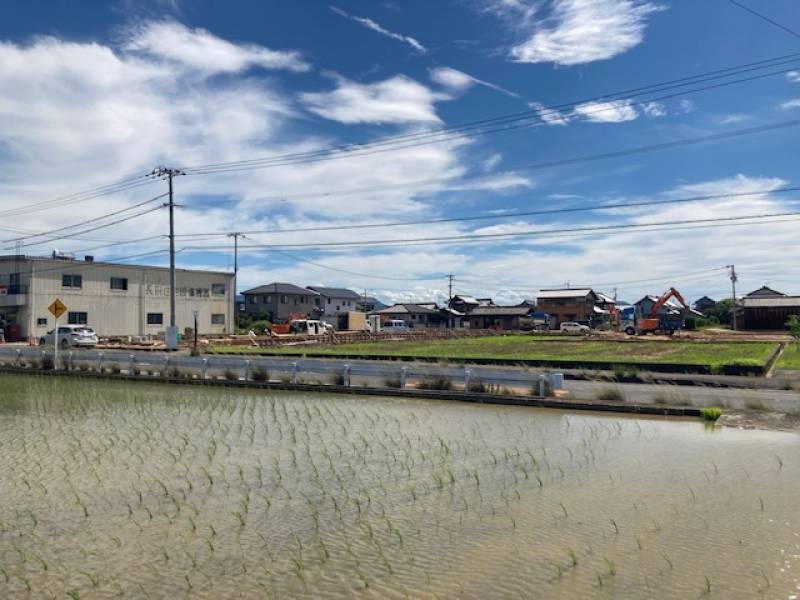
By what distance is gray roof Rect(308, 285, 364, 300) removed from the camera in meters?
91.3

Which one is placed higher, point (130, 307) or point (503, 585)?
point (130, 307)

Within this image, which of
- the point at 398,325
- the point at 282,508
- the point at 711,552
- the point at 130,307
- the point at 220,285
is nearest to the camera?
the point at 711,552

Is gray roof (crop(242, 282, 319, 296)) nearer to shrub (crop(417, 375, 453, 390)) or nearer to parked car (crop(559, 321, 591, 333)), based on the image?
parked car (crop(559, 321, 591, 333))

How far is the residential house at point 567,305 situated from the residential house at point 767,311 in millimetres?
17556

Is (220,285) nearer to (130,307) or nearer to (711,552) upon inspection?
(130,307)

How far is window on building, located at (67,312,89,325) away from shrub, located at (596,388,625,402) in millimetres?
41268

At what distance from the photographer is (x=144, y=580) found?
212 inches

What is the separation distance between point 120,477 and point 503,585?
18.3 feet

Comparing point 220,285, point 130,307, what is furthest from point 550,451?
point 220,285

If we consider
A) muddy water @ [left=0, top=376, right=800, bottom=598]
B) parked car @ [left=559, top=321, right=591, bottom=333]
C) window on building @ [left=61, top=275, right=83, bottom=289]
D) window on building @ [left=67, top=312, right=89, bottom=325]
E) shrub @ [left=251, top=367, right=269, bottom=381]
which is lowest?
muddy water @ [left=0, top=376, right=800, bottom=598]

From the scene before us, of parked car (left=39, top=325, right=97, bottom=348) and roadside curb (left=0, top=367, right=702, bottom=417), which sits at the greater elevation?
parked car (left=39, top=325, right=97, bottom=348)

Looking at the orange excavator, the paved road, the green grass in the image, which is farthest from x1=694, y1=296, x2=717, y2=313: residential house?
the paved road

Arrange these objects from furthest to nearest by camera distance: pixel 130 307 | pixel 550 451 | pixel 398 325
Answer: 1. pixel 398 325
2. pixel 130 307
3. pixel 550 451

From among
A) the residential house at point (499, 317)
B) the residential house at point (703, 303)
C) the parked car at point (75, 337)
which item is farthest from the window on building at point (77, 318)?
the residential house at point (703, 303)
